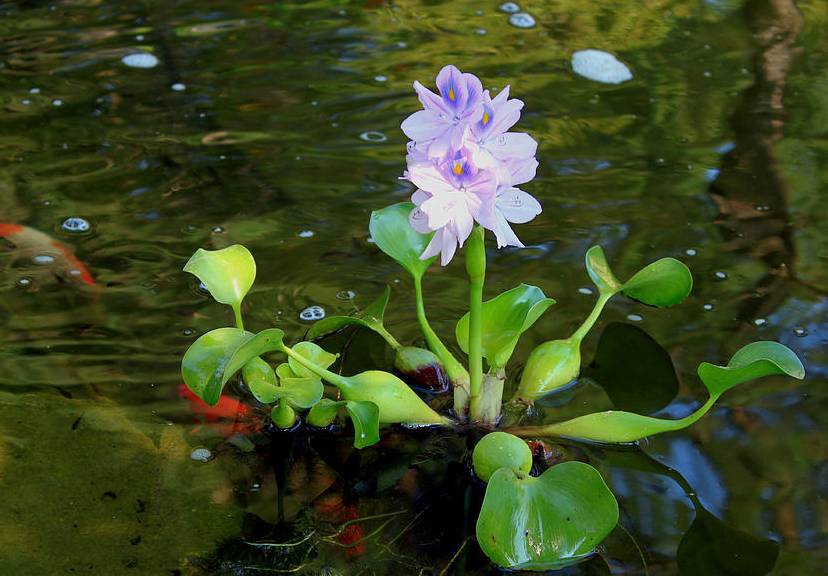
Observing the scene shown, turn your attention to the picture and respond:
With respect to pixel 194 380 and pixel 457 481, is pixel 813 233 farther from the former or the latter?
pixel 194 380

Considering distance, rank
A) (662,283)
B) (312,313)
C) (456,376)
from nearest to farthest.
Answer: (456,376), (662,283), (312,313)

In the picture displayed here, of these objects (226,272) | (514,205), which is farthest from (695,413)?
(226,272)

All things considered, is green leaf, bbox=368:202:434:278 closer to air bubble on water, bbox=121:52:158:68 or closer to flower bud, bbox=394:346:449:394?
flower bud, bbox=394:346:449:394

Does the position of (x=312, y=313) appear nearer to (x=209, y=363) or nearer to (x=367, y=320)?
(x=367, y=320)

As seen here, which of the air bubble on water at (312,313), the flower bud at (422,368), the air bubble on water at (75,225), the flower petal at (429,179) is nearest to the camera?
the flower petal at (429,179)

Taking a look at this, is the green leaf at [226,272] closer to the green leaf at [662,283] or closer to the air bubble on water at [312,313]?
the air bubble on water at [312,313]

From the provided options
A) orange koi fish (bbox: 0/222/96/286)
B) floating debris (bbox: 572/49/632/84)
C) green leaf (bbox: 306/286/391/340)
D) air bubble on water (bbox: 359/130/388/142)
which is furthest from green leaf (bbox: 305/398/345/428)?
floating debris (bbox: 572/49/632/84)

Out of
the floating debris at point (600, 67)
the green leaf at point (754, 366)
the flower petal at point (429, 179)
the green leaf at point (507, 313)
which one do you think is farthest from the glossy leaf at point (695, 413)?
the floating debris at point (600, 67)

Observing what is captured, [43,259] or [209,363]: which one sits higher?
[209,363]
